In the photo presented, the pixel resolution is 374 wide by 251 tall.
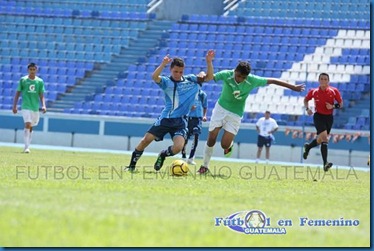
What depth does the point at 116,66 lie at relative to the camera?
43.2 m

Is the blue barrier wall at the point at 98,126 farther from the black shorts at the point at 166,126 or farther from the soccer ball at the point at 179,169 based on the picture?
the soccer ball at the point at 179,169

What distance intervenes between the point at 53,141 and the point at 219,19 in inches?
365

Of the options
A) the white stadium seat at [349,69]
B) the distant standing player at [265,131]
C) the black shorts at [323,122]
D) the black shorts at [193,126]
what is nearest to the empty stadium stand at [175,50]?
the white stadium seat at [349,69]

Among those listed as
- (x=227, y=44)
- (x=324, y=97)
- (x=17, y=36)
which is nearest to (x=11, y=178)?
(x=324, y=97)

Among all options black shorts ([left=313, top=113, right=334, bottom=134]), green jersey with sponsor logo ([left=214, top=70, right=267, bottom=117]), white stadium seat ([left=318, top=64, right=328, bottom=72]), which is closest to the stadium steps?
white stadium seat ([left=318, top=64, right=328, bottom=72])

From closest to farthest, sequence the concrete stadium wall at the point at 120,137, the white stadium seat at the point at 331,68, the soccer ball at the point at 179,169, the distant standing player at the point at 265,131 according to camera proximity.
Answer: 1. the soccer ball at the point at 179,169
2. the distant standing player at the point at 265,131
3. the concrete stadium wall at the point at 120,137
4. the white stadium seat at the point at 331,68

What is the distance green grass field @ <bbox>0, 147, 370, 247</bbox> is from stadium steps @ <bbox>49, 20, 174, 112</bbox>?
86.8 ft

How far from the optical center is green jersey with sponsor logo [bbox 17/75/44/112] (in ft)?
86.0

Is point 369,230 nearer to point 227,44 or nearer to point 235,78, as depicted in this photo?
point 235,78

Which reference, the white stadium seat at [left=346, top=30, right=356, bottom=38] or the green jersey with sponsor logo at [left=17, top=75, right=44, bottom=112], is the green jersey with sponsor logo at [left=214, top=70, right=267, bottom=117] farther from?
the white stadium seat at [left=346, top=30, right=356, bottom=38]

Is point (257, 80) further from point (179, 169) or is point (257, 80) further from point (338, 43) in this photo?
point (338, 43)

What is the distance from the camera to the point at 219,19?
43.9 meters

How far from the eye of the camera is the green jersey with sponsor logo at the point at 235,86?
58.6ft

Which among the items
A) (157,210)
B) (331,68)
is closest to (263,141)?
(331,68)
